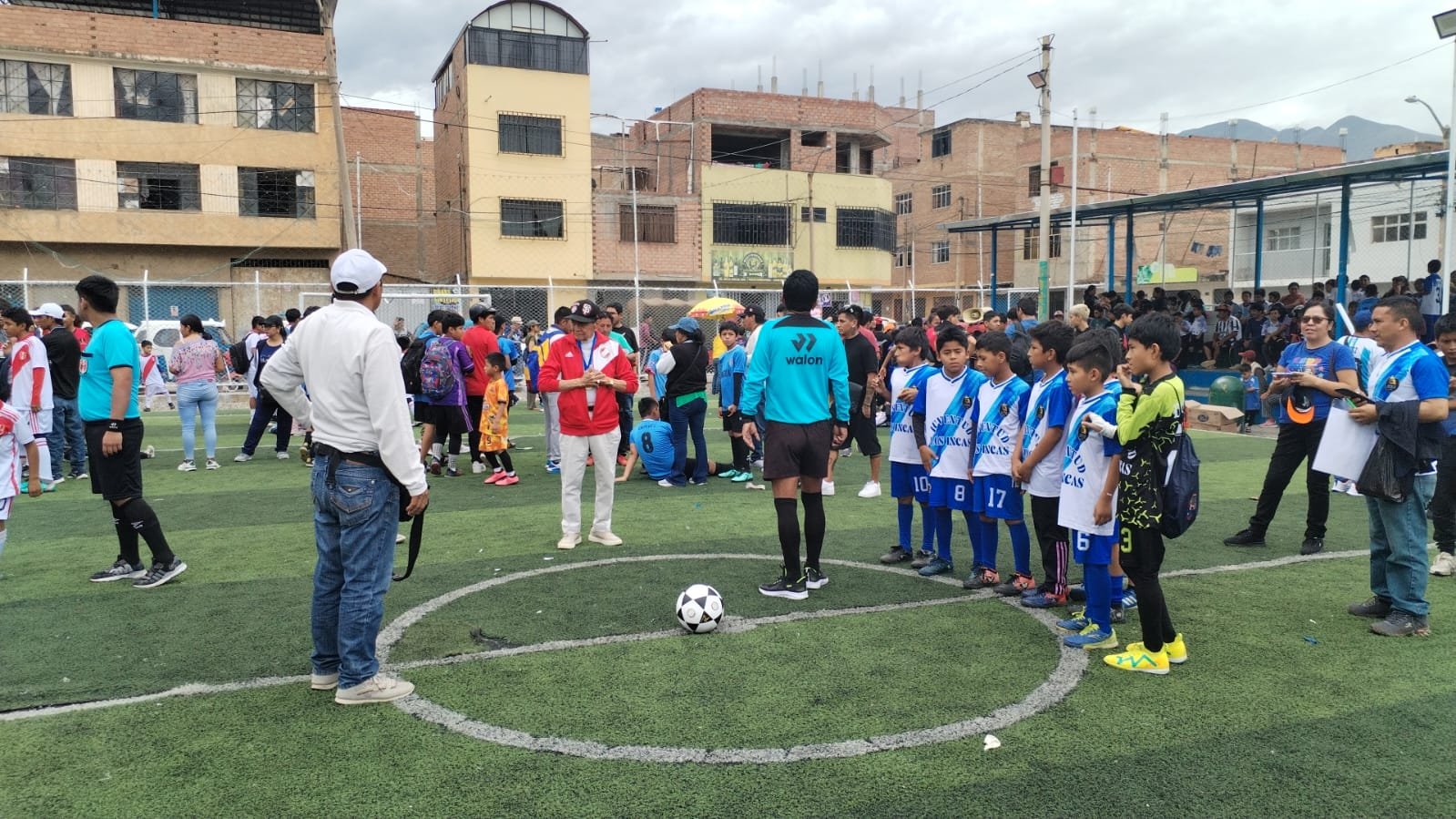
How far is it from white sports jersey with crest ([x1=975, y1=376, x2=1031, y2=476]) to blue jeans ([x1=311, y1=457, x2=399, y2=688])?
3.74 metres

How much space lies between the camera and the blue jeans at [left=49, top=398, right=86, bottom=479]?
1180 cm

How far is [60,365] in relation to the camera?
1034cm

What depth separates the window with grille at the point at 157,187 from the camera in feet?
108

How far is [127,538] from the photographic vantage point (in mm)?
6801

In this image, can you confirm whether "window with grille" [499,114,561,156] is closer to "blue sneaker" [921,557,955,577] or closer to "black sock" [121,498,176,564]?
"black sock" [121,498,176,564]

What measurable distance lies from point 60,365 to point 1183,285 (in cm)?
5225

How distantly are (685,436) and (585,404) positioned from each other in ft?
12.4

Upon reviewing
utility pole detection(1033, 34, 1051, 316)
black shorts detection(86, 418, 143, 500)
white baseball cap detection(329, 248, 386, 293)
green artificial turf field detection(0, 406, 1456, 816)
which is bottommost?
green artificial turf field detection(0, 406, 1456, 816)

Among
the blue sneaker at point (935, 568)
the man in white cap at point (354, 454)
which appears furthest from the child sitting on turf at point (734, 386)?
the man in white cap at point (354, 454)

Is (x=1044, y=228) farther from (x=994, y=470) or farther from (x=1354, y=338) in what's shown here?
(x=994, y=470)

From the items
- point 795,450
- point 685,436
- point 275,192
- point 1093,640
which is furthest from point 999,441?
point 275,192

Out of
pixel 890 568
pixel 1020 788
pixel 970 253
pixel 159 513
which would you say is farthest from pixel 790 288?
pixel 970 253

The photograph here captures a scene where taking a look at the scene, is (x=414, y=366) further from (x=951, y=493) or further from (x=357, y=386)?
(x=357, y=386)

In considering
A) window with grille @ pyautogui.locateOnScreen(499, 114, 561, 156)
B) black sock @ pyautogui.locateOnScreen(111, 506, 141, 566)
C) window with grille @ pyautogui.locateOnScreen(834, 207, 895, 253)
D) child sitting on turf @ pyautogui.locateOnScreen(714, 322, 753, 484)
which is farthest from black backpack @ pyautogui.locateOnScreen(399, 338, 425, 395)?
window with grille @ pyautogui.locateOnScreen(834, 207, 895, 253)
